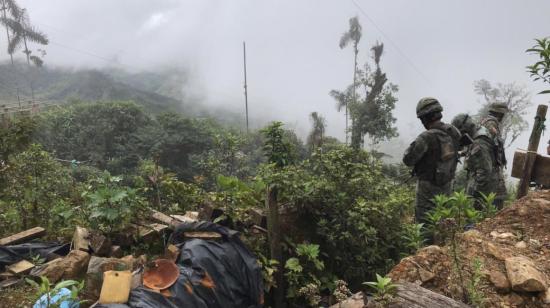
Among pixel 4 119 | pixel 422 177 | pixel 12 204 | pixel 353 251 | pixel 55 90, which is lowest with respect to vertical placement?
pixel 353 251

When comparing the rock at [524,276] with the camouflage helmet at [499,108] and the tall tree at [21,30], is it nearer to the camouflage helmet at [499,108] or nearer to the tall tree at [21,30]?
the camouflage helmet at [499,108]

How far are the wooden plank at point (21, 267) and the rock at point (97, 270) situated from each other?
85 cm

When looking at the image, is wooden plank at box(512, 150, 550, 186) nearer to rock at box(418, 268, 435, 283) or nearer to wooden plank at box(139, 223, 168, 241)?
rock at box(418, 268, 435, 283)

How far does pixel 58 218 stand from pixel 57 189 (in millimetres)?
1293

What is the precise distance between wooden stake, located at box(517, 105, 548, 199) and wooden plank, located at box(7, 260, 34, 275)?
543cm

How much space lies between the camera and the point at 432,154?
4.42 metres

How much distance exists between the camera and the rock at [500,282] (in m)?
2.71

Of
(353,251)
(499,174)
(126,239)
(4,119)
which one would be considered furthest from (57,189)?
(499,174)

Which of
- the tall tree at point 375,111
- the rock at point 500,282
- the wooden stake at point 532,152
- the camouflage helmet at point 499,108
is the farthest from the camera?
the tall tree at point 375,111

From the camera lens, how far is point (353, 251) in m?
4.28

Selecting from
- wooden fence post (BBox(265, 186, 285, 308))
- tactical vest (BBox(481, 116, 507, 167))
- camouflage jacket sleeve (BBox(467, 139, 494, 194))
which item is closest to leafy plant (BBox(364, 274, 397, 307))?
wooden fence post (BBox(265, 186, 285, 308))

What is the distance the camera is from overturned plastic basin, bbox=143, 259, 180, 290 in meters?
3.00

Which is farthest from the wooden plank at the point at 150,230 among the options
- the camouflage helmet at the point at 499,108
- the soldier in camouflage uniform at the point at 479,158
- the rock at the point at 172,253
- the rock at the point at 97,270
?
the camouflage helmet at the point at 499,108

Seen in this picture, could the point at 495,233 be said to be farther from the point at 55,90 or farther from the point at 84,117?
the point at 55,90
